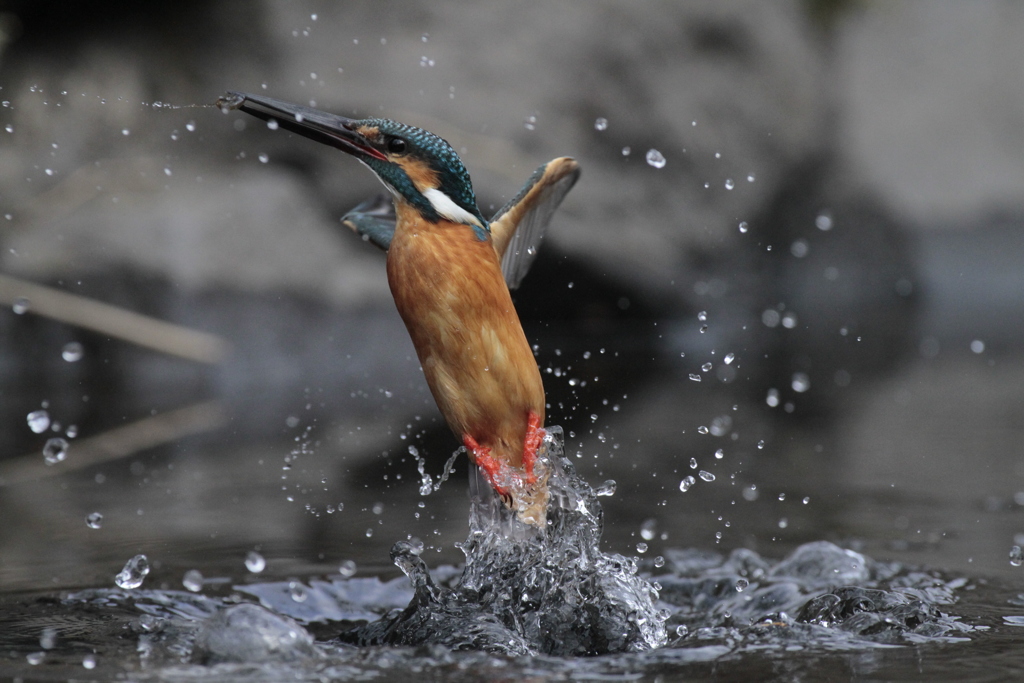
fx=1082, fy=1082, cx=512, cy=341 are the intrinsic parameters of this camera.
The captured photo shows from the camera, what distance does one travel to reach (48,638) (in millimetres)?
2023

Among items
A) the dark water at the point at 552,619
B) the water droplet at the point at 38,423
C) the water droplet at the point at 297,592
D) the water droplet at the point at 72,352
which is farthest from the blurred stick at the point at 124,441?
the water droplet at the point at 297,592

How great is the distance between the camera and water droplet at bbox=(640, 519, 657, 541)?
9.51 feet

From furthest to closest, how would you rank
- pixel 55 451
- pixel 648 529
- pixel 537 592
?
1. pixel 55 451
2. pixel 648 529
3. pixel 537 592

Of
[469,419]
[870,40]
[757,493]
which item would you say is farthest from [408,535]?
[870,40]

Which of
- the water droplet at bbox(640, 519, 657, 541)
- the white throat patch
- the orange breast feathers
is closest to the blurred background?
the water droplet at bbox(640, 519, 657, 541)

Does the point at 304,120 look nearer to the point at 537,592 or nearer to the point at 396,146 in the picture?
the point at 396,146

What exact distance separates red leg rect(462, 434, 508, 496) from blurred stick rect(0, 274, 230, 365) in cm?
408

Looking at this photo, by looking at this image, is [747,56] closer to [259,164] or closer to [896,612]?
[259,164]

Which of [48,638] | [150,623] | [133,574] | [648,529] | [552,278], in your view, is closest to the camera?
[48,638]

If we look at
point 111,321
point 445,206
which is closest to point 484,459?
point 445,206

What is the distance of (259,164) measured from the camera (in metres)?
6.76

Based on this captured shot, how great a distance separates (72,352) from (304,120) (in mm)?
4311

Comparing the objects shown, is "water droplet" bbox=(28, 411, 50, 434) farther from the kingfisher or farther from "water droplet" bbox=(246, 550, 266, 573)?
the kingfisher

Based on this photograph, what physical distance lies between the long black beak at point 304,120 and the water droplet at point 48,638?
1.04 metres
